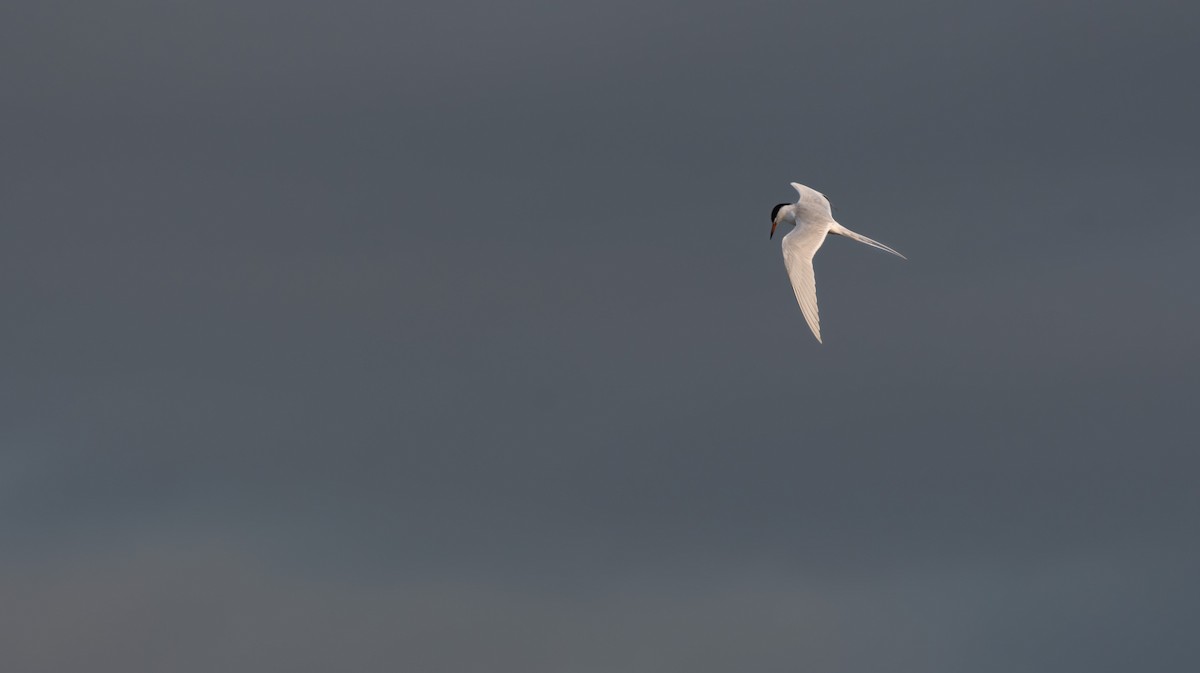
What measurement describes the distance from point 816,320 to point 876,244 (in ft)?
29.8

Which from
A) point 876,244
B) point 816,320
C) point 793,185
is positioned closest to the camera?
point 816,320

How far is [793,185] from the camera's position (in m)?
109

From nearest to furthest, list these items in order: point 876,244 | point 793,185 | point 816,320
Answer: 1. point 816,320
2. point 876,244
3. point 793,185

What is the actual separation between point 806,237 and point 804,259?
9.37ft

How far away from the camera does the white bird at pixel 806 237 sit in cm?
8862

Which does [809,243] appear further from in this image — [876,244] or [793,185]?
[793,185]

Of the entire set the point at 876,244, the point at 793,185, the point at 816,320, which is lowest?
the point at 816,320

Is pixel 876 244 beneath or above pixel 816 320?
above

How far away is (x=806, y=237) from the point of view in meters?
95.4

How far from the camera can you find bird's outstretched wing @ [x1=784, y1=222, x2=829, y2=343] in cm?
8756

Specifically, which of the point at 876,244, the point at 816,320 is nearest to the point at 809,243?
the point at 876,244

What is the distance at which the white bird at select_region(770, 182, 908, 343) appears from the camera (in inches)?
3489

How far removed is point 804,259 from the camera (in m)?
92.8

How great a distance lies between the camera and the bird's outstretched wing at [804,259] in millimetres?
87562
